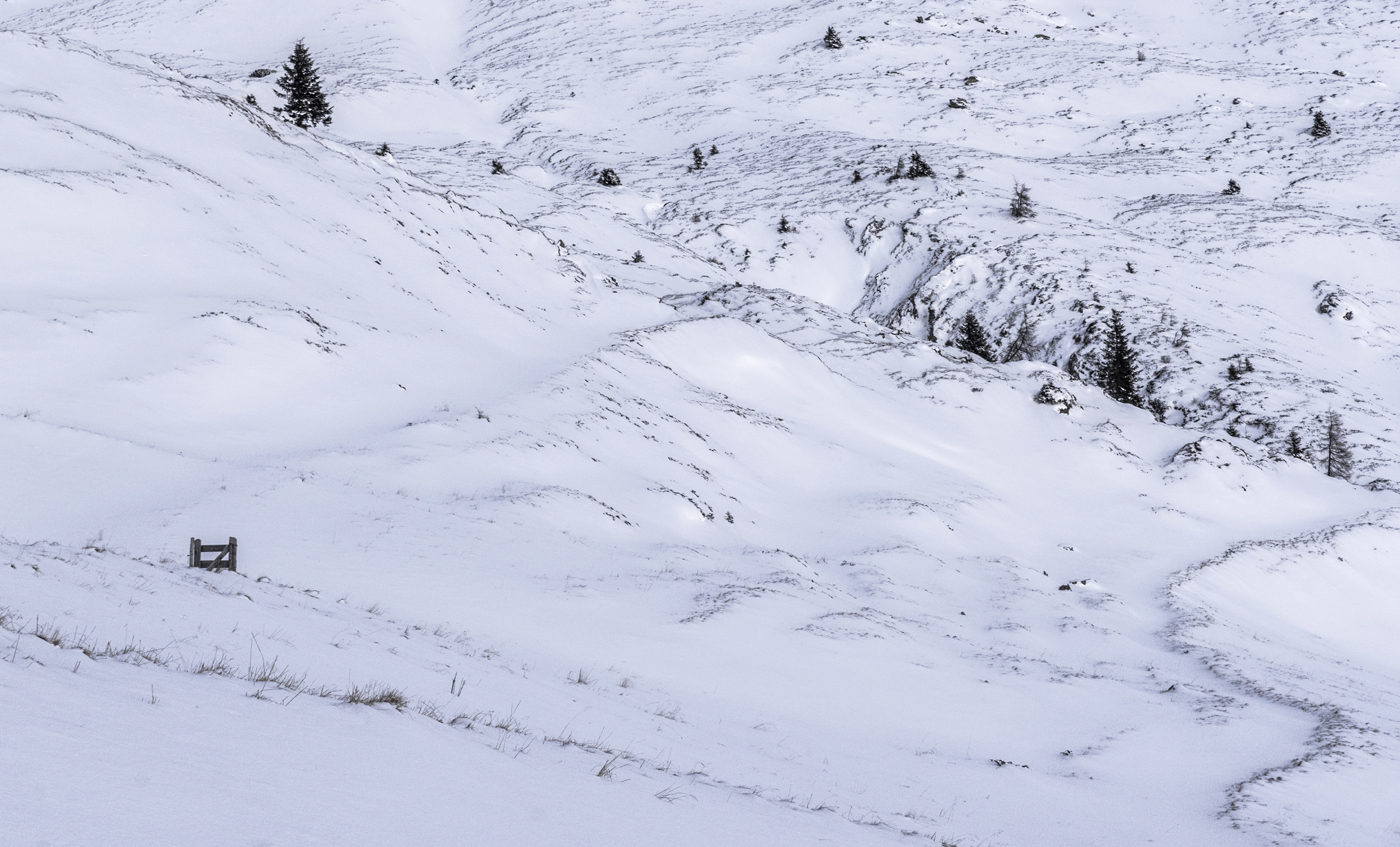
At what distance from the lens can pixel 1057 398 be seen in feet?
127

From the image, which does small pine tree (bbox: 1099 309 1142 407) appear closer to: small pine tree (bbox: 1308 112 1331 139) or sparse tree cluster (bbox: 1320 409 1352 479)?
sparse tree cluster (bbox: 1320 409 1352 479)

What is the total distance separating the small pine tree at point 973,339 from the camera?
162 ft

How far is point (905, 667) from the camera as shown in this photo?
15305mm

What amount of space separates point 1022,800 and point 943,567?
13648 millimetres

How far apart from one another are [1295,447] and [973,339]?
16114mm

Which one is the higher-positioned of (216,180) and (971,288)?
(971,288)

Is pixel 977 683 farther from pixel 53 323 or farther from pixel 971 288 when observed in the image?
pixel 971 288

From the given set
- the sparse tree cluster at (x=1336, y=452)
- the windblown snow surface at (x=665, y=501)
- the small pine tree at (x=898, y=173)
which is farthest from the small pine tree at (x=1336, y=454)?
the small pine tree at (x=898, y=173)

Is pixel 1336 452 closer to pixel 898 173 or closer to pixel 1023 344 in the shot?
pixel 1023 344

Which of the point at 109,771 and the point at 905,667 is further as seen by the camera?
the point at 905,667

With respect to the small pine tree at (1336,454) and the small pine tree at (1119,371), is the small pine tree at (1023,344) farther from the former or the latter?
the small pine tree at (1336,454)

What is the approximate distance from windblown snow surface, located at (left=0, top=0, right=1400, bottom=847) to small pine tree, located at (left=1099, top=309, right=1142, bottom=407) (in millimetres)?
1586

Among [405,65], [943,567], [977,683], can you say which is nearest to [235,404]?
[977,683]

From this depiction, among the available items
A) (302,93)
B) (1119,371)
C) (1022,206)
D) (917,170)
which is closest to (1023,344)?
(1119,371)
